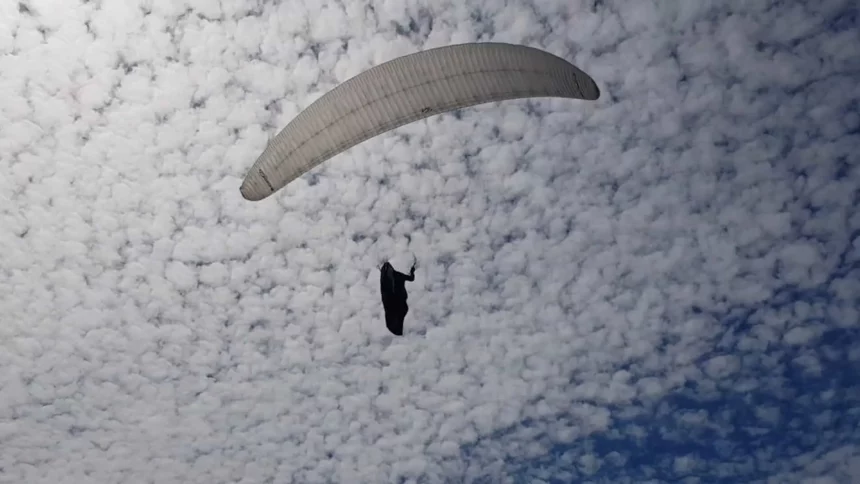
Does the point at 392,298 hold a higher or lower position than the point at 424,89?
lower

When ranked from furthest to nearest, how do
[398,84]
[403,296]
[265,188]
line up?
[403,296] → [265,188] → [398,84]

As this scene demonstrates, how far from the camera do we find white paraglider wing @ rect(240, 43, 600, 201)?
15.4 m

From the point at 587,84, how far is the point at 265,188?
346 inches

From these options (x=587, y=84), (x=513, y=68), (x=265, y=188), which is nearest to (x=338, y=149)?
(x=265, y=188)

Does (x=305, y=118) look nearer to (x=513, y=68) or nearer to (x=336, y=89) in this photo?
(x=336, y=89)

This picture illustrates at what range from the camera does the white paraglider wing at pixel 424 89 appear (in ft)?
50.7

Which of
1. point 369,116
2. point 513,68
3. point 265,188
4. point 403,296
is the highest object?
point 513,68

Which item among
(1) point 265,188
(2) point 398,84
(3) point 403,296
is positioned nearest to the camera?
(2) point 398,84

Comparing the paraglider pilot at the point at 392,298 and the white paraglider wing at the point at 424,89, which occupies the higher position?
the white paraglider wing at the point at 424,89

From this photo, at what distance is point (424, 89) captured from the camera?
614 inches

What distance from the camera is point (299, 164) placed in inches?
645

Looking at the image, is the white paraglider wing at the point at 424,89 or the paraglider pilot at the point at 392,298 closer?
the white paraglider wing at the point at 424,89

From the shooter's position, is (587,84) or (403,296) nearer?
(587,84)

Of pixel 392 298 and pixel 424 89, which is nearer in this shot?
pixel 424 89
